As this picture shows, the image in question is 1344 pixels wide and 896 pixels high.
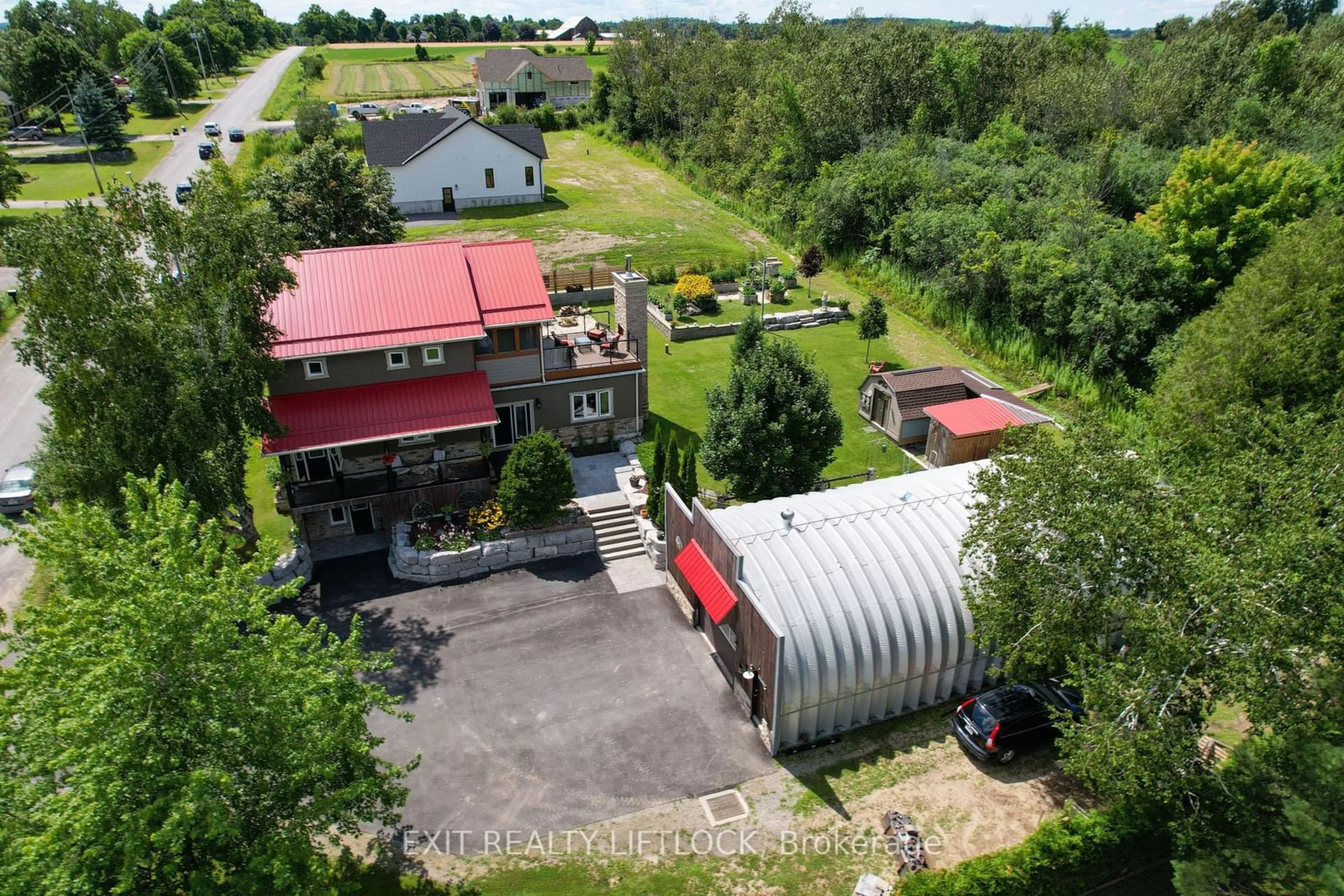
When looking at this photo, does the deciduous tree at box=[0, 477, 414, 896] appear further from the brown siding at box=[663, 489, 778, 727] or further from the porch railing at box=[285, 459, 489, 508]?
the porch railing at box=[285, 459, 489, 508]

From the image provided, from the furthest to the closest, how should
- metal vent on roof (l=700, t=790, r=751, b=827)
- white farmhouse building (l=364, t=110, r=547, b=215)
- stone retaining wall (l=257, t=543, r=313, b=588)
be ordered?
white farmhouse building (l=364, t=110, r=547, b=215) → stone retaining wall (l=257, t=543, r=313, b=588) → metal vent on roof (l=700, t=790, r=751, b=827)

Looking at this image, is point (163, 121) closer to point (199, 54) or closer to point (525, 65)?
point (199, 54)

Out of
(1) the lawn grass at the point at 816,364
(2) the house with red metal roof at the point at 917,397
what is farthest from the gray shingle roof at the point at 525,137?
(2) the house with red metal roof at the point at 917,397

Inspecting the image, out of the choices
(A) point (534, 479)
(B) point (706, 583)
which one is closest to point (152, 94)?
(A) point (534, 479)

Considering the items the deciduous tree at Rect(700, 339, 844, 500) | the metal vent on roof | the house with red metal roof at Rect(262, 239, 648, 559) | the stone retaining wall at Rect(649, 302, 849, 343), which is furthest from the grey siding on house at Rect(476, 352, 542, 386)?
the metal vent on roof

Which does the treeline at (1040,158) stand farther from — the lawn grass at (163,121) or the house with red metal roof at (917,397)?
the lawn grass at (163,121)
